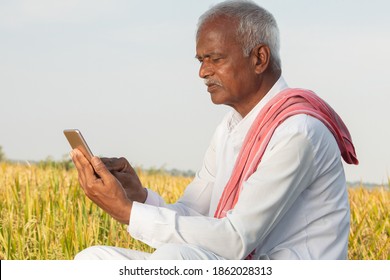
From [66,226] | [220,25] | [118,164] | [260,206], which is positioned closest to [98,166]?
[118,164]

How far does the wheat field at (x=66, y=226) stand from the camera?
5.13 meters

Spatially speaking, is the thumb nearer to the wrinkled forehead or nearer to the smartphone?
the smartphone

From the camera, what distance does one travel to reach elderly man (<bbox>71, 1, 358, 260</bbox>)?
274cm

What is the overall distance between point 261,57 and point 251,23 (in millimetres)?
146

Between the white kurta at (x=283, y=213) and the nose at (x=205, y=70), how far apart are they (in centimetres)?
44

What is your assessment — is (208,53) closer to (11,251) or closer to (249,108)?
(249,108)

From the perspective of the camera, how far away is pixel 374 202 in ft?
21.4

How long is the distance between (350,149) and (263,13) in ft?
2.22

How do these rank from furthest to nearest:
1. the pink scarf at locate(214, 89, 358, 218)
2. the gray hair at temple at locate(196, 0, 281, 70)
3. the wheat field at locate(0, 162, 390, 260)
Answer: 1. the wheat field at locate(0, 162, 390, 260)
2. the gray hair at temple at locate(196, 0, 281, 70)
3. the pink scarf at locate(214, 89, 358, 218)

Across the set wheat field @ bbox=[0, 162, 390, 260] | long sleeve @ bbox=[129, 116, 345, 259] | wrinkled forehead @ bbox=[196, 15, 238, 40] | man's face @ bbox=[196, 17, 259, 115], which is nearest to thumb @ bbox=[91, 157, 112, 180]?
long sleeve @ bbox=[129, 116, 345, 259]

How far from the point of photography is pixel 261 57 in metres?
3.09

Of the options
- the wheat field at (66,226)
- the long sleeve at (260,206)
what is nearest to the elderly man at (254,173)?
the long sleeve at (260,206)

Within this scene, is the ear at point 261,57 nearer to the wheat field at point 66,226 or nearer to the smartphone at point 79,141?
the smartphone at point 79,141
